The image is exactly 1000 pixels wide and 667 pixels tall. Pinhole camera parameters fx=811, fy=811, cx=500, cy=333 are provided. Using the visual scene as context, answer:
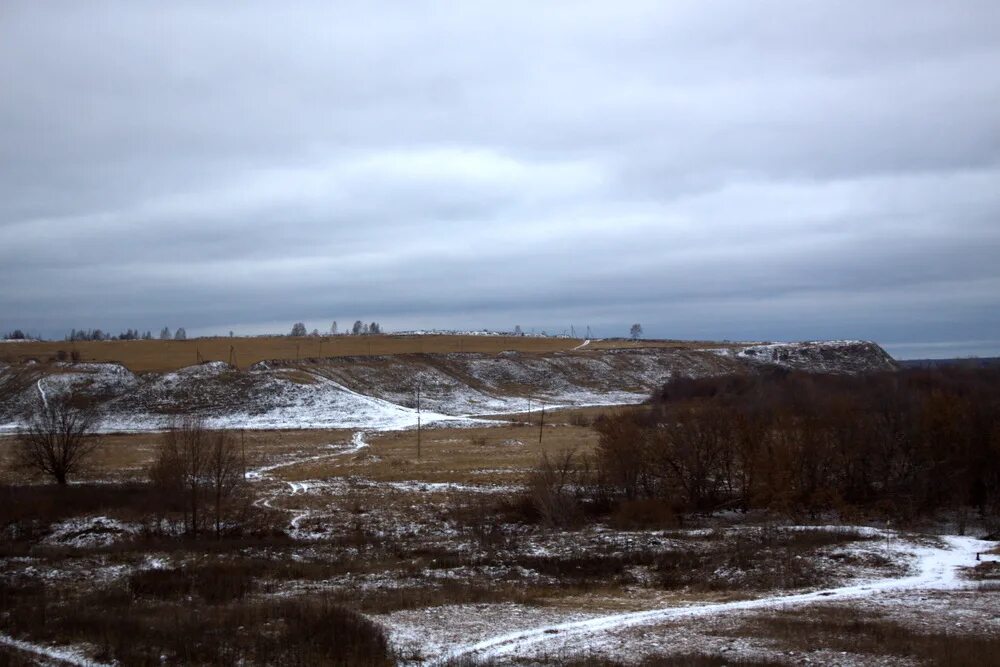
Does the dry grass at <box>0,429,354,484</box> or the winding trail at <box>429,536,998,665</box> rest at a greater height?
the winding trail at <box>429,536,998,665</box>

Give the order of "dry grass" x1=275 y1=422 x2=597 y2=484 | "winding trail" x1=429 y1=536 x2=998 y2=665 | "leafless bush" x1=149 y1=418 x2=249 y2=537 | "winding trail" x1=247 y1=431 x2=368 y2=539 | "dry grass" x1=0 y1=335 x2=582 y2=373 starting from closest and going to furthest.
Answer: "winding trail" x1=429 y1=536 x2=998 y2=665 < "leafless bush" x1=149 y1=418 x2=249 y2=537 < "winding trail" x1=247 y1=431 x2=368 y2=539 < "dry grass" x1=275 y1=422 x2=597 y2=484 < "dry grass" x1=0 y1=335 x2=582 y2=373

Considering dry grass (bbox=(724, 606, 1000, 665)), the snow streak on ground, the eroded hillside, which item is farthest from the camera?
the eroded hillside

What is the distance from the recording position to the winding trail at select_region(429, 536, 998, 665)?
1437 cm

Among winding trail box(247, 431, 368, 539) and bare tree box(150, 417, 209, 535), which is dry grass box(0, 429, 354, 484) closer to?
winding trail box(247, 431, 368, 539)

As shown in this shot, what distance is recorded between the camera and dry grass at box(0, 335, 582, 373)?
10191 centimetres

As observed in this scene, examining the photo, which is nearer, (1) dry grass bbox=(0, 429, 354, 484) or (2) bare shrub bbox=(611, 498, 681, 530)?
(2) bare shrub bbox=(611, 498, 681, 530)

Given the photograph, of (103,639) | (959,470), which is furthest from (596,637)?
(959,470)

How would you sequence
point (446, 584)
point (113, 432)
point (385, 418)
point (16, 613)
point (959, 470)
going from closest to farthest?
point (16, 613) < point (446, 584) < point (959, 470) < point (113, 432) < point (385, 418)

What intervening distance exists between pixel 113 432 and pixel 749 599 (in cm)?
6186

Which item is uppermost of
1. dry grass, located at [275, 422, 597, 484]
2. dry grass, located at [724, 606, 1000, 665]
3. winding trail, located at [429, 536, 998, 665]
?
dry grass, located at [724, 606, 1000, 665]

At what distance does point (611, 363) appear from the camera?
124m

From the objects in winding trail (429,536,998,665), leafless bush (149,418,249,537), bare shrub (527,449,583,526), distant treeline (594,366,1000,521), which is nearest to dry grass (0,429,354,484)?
leafless bush (149,418,249,537)

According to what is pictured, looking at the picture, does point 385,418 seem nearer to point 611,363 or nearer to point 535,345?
point 611,363

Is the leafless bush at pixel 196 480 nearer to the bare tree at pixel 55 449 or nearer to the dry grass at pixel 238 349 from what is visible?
the bare tree at pixel 55 449
